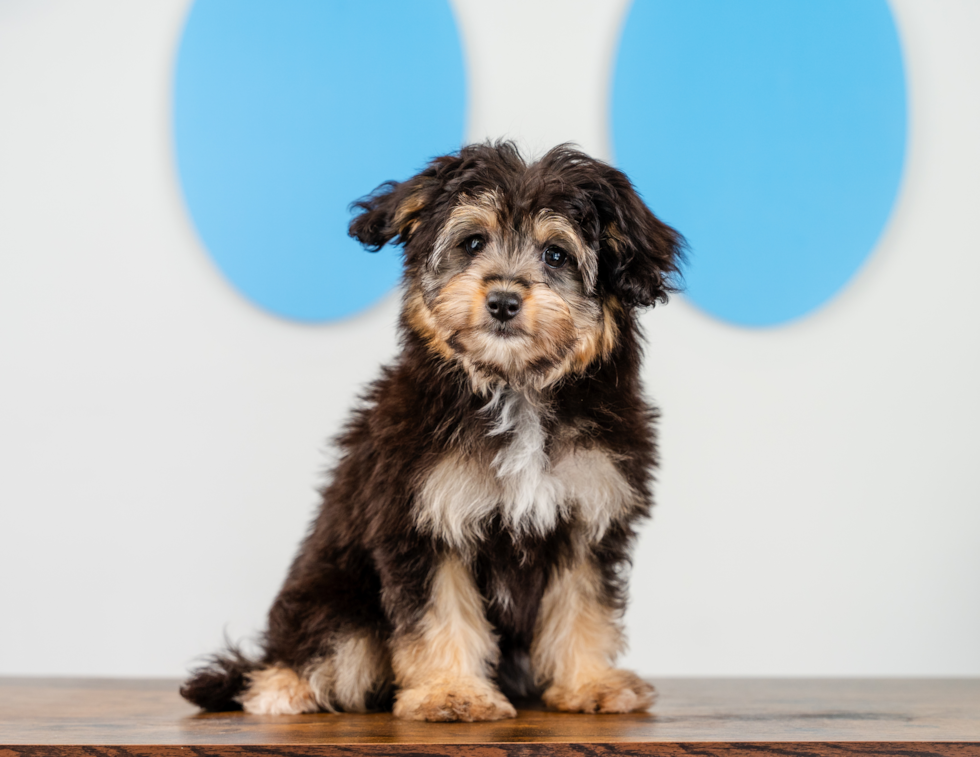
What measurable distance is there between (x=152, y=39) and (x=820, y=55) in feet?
9.42

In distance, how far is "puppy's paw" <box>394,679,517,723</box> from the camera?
2.29 meters

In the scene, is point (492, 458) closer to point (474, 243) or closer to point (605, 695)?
point (474, 243)

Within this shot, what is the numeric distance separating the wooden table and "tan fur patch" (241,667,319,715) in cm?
8

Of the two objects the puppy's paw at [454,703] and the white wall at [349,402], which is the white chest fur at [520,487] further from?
the white wall at [349,402]

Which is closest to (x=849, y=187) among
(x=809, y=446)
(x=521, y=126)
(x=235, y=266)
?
(x=809, y=446)

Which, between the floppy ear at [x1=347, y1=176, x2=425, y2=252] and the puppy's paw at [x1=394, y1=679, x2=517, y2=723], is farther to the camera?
the floppy ear at [x1=347, y1=176, x2=425, y2=252]

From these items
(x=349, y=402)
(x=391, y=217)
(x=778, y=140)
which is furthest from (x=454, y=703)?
(x=778, y=140)

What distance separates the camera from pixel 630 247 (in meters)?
2.36

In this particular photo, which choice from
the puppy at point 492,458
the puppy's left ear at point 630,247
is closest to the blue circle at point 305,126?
the puppy at point 492,458

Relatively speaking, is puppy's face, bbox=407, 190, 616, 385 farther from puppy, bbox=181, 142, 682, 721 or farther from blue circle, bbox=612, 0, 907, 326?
blue circle, bbox=612, 0, 907, 326

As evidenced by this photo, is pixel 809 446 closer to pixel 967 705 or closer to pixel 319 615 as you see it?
pixel 967 705

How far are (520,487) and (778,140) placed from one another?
2.59m

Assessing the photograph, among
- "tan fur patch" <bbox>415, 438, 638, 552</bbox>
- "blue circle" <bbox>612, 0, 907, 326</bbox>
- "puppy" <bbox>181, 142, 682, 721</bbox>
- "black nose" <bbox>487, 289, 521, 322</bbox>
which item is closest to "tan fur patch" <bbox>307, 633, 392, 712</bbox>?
"puppy" <bbox>181, 142, 682, 721</bbox>

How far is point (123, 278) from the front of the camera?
4137 mm
